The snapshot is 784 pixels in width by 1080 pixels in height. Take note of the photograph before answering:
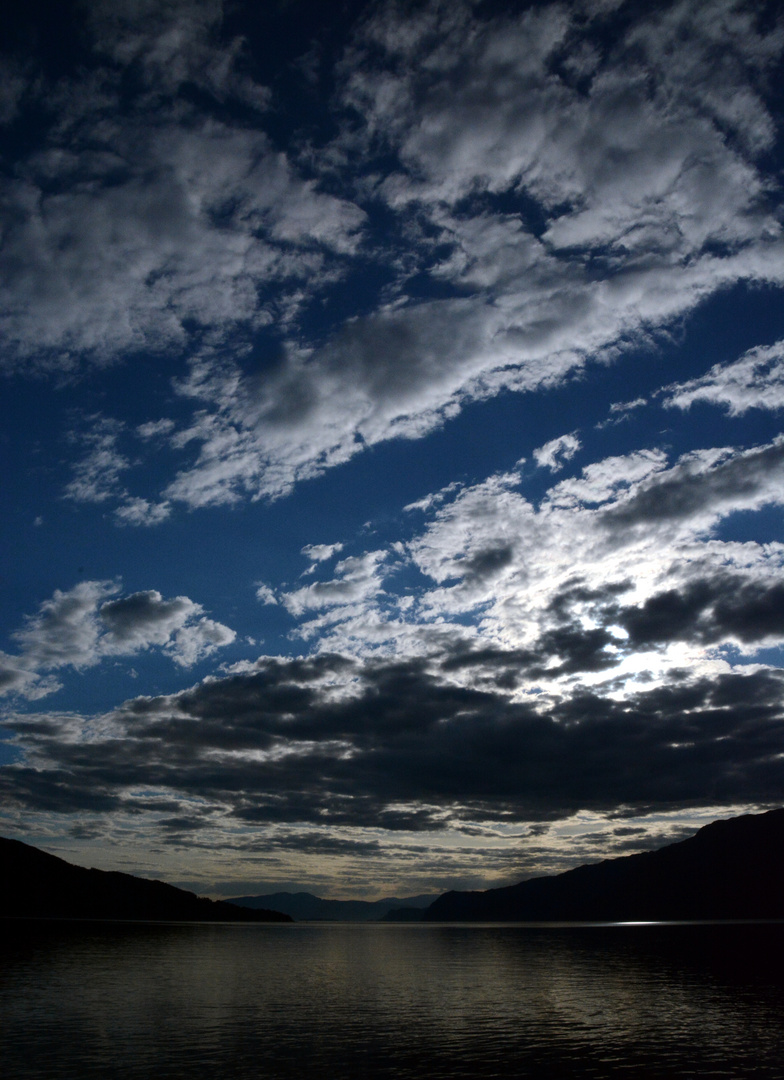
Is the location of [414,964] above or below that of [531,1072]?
below

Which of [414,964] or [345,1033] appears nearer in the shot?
[345,1033]

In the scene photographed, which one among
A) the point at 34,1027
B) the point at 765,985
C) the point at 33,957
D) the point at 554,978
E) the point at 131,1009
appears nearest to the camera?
the point at 34,1027

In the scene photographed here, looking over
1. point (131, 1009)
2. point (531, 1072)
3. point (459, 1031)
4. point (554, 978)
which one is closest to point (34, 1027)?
point (131, 1009)

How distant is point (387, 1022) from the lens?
199 ft

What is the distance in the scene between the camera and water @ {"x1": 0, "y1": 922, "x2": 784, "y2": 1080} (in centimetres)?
4341

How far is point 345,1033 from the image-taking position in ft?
181

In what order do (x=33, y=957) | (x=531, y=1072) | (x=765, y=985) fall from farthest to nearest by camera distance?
(x=33, y=957), (x=765, y=985), (x=531, y=1072)

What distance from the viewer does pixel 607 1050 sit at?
4956cm

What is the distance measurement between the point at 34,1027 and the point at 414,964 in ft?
288

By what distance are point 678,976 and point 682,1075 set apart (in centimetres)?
7083

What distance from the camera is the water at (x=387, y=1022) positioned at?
4341cm

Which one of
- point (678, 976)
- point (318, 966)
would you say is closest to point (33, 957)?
point (318, 966)

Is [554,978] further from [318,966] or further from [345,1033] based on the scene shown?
[345,1033]

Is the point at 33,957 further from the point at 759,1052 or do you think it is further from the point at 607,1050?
the point at 759,1052
